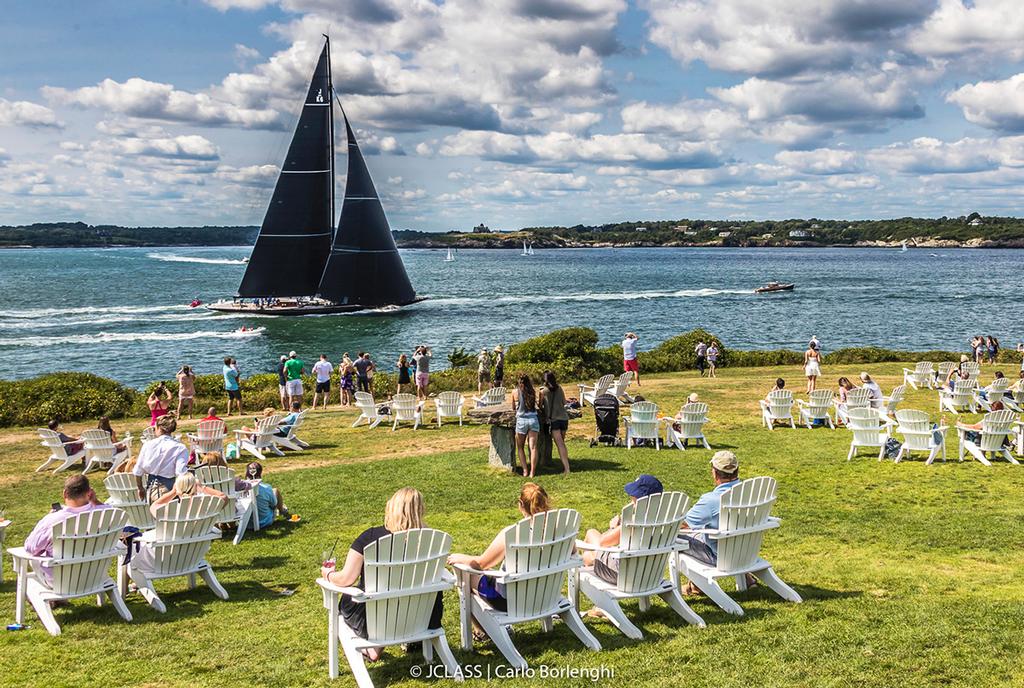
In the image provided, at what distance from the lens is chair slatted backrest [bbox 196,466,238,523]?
34.7 ft

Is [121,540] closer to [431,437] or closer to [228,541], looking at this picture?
[228,541]

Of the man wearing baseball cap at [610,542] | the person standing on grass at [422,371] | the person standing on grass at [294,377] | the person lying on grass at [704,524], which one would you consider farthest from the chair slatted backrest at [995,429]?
the person standing on grass at [294,377]

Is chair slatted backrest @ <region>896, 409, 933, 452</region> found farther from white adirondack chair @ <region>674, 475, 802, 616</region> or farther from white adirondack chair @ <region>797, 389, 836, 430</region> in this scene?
white adirondack chair @ <region>674, 475, 802, 616</region>

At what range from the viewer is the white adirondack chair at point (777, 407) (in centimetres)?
1766

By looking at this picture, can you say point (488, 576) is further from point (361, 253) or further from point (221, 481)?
point (361, 253)

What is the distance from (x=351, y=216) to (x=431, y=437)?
49055 millimetres

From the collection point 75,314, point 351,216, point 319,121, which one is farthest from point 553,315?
point 75,314

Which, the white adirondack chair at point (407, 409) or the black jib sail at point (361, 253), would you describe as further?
the black jib sail at point (361, 253)

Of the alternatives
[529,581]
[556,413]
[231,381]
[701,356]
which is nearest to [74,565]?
[529,581]

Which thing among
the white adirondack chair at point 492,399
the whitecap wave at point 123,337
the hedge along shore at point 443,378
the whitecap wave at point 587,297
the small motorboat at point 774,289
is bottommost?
the whitecap wave at point 123,337

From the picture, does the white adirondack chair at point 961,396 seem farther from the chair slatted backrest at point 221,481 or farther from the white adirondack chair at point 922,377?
the chair slatted backrest at point 221,481

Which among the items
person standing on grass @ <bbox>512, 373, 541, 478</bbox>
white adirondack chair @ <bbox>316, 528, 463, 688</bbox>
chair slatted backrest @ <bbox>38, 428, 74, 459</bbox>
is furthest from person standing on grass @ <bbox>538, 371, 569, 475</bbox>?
chair slatted backrest @ <bbox>38, 428, 74, 459</bbox>

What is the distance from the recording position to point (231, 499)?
10.7 meters

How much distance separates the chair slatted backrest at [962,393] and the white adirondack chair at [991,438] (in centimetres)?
518
